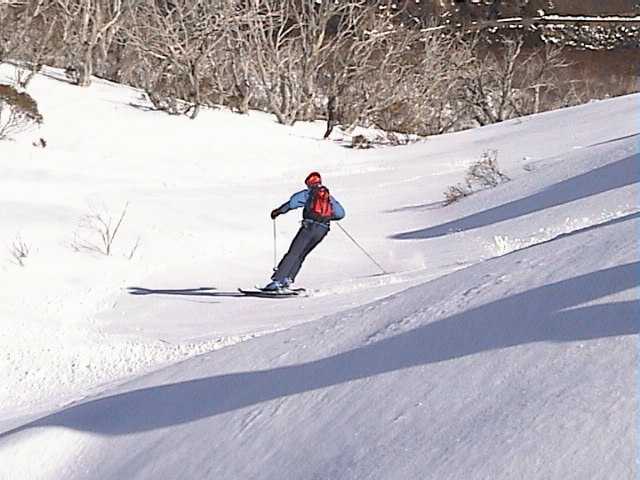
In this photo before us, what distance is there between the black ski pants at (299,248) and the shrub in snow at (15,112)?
14.5 m

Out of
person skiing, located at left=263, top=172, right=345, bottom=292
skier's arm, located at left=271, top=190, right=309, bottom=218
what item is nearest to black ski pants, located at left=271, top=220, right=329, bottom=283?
person skiing, located at left=263, top=172, right=345, bottom=292

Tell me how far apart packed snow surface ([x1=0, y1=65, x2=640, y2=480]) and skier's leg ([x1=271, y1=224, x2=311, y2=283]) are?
394 millimetres

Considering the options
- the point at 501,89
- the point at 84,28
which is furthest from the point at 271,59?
the point at 501,89

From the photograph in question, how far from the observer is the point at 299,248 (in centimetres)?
1259

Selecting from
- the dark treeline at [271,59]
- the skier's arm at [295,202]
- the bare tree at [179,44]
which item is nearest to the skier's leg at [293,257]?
the skier's arm at [295,202]

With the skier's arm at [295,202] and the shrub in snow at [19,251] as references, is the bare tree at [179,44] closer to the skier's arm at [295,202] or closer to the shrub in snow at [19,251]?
the shrub in snow at [19,251]

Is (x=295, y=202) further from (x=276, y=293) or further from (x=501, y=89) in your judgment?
(x=501, y=89)

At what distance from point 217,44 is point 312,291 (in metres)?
27.4

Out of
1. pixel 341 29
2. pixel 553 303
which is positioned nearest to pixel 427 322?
pixel 553 303

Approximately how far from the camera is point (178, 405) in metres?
6.42

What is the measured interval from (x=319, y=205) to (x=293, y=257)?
0.72 m

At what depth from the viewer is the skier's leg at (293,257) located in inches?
493

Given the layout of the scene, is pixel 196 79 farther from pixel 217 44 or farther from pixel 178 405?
pixel 178 405

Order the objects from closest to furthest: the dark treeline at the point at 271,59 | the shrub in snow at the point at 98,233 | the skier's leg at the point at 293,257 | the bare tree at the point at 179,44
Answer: the skier's leg at the point at 293,257
the shrub in snow at the point at 98,233
the bare tree at the point at 179,44
the dark treeline at the point at 271,59
